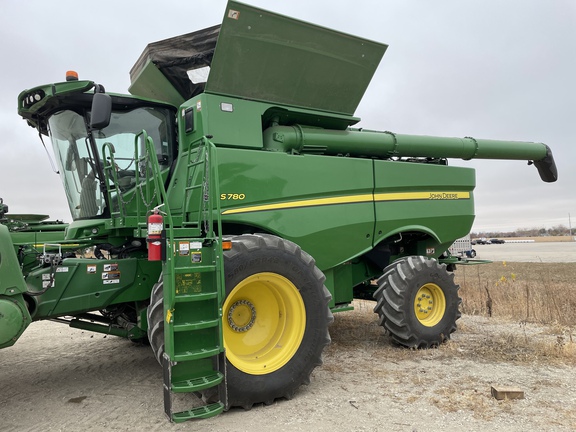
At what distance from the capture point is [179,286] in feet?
11.1

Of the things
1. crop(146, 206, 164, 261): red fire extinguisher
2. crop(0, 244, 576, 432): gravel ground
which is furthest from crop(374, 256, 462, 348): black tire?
crop(146, 206, 164, 261): red fire extinguisher

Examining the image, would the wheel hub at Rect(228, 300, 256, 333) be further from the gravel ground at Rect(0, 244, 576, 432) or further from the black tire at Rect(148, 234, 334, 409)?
the gravel ground at Rect(0, 244, 576, 432)

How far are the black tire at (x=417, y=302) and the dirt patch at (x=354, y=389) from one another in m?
0.20

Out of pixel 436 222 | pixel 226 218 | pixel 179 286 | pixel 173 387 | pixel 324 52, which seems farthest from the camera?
pixel 436 222

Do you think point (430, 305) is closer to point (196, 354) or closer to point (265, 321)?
point (265, 321)

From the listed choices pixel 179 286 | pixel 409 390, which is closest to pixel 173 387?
pixel 179 286

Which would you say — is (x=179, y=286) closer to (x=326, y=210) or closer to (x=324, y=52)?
(x=326, y=210)

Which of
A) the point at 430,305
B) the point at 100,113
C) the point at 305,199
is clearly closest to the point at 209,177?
the point at 100,113

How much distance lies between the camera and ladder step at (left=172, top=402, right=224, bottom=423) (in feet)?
10.0

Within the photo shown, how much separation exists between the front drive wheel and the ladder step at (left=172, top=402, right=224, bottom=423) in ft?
1.13

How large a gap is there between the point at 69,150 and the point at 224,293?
2.52 m

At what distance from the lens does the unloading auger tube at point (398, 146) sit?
17.3 feet

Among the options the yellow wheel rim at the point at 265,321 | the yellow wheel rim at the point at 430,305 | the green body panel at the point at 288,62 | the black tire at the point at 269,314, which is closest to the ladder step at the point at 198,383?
the black tire at the point at 269,314

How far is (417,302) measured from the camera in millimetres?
5711
